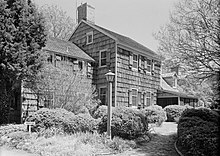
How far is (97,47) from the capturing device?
783 inches

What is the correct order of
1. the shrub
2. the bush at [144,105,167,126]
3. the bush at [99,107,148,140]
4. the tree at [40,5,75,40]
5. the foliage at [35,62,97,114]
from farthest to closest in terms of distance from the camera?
the tree at [40,5,75,40] → the bush at [144,105,167,126] → the foliage at [35,62,97,114] → the shrub → the bush at [99,107,148,140]

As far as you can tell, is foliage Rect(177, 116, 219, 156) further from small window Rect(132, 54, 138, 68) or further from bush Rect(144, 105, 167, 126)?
small window Rect(132, 54, 138, 68)

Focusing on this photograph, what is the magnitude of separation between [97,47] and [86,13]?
4141 millimetres

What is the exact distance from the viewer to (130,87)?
19359mm

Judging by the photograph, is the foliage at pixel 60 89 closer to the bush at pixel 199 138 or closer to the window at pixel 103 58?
the window at pixel 103 58

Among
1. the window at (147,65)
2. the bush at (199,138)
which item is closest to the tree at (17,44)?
the bush at (199,138)

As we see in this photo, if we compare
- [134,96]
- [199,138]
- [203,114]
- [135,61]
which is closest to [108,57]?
[135,61]

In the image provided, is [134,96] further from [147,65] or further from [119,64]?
[147,65]

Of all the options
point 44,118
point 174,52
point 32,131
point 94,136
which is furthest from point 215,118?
point 32,131

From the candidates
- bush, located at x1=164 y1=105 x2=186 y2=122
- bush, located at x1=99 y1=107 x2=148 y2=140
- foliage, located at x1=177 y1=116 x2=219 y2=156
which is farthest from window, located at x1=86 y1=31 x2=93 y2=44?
foliage, located at x1=177 y1=116 x2=219 y2=156

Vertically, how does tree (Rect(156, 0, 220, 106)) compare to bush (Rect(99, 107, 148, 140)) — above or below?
above

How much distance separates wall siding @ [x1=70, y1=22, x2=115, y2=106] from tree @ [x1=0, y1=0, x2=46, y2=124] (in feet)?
21.3

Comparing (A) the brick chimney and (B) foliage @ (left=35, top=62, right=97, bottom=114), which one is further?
(A) the brick chimney

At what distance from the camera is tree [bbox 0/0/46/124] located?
38.2 feet
